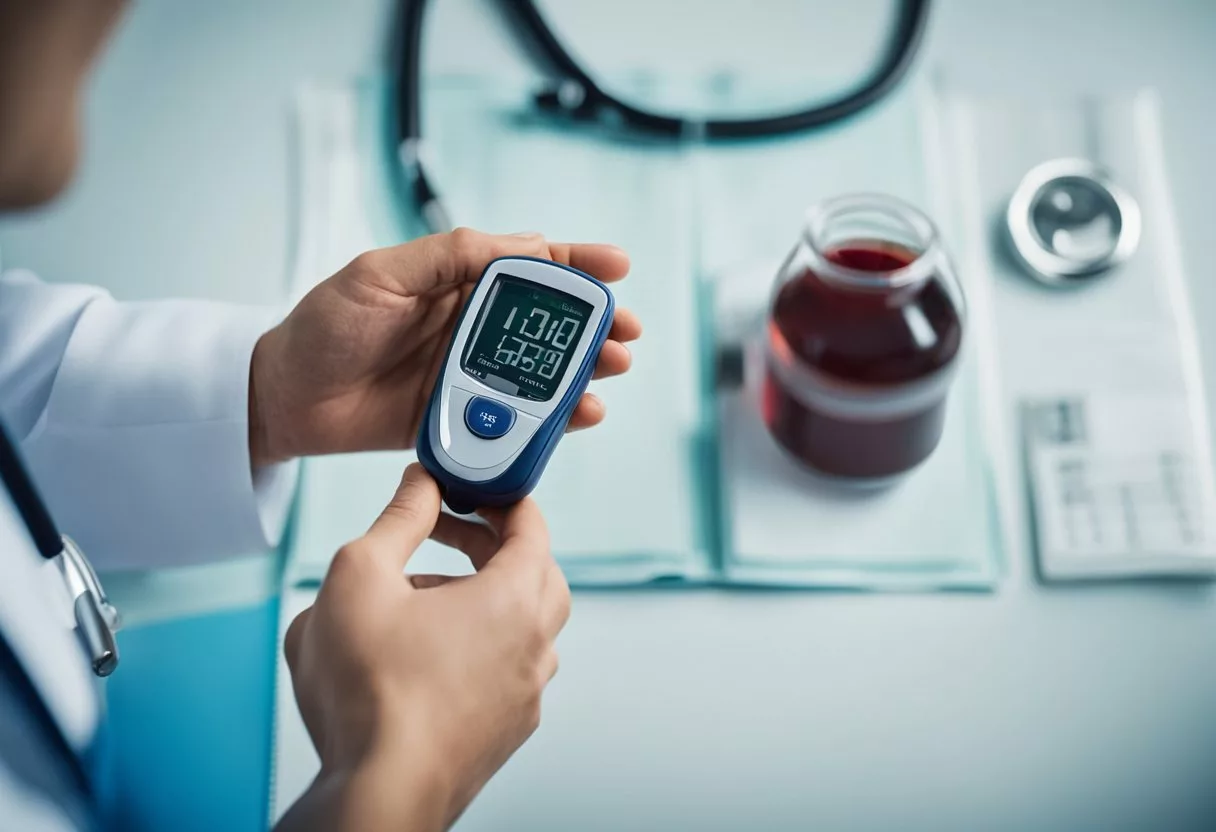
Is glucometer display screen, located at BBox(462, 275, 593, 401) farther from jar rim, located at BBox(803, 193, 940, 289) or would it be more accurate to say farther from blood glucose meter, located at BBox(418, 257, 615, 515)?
jar rim, located at BBox(803, 193, 940, 289)

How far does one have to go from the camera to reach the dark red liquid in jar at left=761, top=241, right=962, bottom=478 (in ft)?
2.06

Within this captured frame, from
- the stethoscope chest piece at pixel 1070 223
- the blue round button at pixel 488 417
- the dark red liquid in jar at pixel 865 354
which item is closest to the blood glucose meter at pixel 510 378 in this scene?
the blue round button at pixel 488 417

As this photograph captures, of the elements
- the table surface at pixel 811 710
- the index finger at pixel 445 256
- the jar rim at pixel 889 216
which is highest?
the index finger at pixel 445 256

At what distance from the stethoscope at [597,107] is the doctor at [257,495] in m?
0.19

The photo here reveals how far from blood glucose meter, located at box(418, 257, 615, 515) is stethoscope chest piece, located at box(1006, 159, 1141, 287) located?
392 mm

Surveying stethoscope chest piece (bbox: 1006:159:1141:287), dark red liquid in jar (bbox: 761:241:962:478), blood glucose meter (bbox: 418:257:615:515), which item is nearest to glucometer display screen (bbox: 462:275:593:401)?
blood glucose meter (bbox: 418:257:615:515)

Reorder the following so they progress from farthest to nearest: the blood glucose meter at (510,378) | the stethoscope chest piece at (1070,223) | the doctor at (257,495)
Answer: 1. the stethoscope chest piece at (1070,223)
2. the blood glucose meter at (510,378)
3. the doctor at (257,495)

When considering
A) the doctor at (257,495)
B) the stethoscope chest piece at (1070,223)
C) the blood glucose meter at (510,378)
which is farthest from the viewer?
the stethoscope chest piece at (1070,223)

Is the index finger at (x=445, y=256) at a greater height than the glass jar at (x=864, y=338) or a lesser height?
greater

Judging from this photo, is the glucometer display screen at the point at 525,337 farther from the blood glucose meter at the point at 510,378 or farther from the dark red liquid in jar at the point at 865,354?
the dark red liquid in jar at the point at 865,354

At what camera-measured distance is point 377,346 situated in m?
0.65

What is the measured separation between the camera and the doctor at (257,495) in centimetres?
44

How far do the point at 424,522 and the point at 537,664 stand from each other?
0.10m

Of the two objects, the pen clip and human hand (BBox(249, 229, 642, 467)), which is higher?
human hand (BBox(249, 229, 642, 467))
